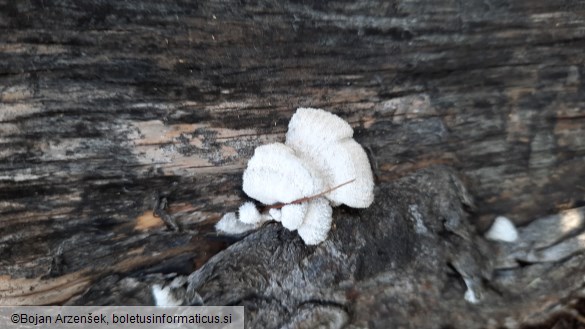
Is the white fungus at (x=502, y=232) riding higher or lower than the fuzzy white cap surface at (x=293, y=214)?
lower

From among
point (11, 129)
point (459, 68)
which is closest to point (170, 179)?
point (11, 129)

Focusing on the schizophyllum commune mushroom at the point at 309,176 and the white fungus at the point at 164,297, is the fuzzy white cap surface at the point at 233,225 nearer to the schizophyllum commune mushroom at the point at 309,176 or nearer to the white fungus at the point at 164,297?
the schizophyllum commune mushroom at the point at 309,176

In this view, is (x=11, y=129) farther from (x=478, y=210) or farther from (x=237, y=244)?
(x=478, y=210)

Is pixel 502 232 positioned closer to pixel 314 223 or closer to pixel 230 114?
pixel 314 223

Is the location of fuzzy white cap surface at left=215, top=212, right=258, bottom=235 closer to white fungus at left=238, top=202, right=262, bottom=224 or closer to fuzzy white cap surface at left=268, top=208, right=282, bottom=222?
white fungus at left=238, top=202, right=262, bottom=224

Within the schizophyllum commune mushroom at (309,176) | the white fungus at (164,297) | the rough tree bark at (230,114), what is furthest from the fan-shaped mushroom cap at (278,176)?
the white fungus at (164,297)

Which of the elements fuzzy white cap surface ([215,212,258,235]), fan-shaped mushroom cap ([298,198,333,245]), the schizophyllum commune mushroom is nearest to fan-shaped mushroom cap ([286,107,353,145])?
the schizophyllum commune mushroom
